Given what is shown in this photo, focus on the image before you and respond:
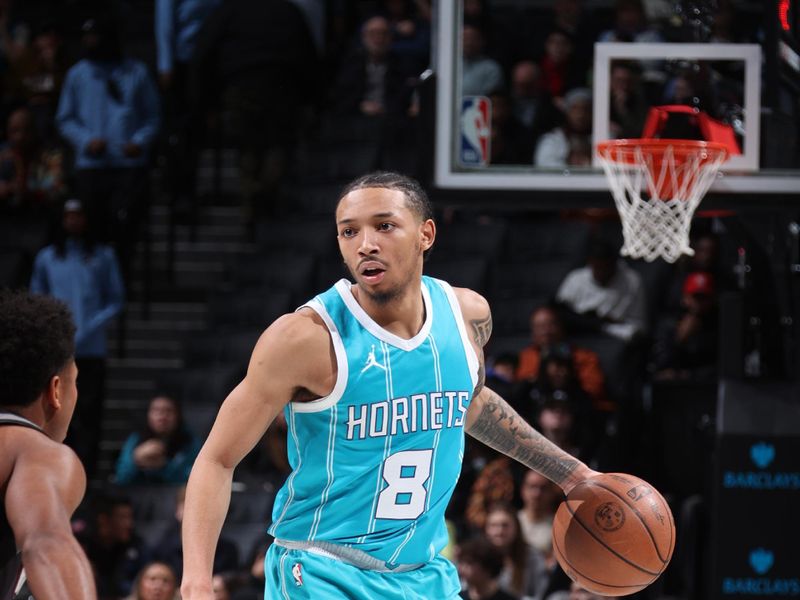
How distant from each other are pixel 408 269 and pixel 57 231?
6.23m

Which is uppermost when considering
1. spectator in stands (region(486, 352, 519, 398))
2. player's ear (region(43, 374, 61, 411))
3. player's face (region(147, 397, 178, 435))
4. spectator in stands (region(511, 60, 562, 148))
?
spectator in stands (region(511, 60, 562, 148))

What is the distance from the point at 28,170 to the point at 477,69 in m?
3.52

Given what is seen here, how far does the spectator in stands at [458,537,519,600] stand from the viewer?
7.21 meters

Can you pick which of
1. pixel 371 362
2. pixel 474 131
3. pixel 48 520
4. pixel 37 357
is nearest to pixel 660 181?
pixel 474 131

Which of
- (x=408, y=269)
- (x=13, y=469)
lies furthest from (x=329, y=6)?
(x=13, y=469)

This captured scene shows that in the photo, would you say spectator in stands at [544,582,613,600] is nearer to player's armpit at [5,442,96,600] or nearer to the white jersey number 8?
the white jersey number 8

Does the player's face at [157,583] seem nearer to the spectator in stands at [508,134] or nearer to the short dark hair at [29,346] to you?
the spectator in stands at [508,134]

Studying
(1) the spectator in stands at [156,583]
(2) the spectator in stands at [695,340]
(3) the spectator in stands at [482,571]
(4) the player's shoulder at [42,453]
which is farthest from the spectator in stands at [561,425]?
(4) the player's shoulder at [42,453]

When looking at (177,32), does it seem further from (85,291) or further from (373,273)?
(373,273)

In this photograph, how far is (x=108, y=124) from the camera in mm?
10672

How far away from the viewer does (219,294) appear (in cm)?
1066

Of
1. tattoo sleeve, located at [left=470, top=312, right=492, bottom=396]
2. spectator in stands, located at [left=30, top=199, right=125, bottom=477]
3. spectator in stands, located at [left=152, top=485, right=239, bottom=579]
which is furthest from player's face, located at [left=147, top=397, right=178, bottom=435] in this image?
tattoo sleeve, located at [left=470, top=312, right=492, bottom=396]

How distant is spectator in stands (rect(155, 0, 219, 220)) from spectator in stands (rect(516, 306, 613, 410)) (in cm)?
355

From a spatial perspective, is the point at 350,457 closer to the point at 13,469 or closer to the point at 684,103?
the point at 13,469
